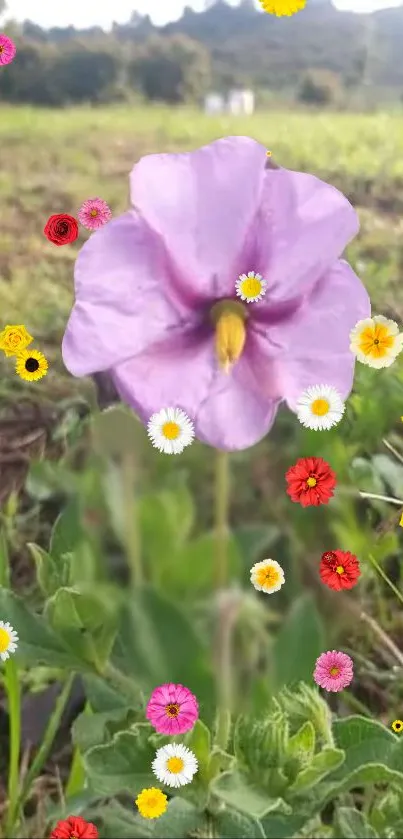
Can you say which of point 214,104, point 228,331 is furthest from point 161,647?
point 214,104

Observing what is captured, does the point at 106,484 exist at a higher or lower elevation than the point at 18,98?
lower

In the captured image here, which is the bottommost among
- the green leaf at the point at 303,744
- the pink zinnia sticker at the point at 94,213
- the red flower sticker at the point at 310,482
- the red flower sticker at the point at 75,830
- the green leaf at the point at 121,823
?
the green leaf at the point at 121,823

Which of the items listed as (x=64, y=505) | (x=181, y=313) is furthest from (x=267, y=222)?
(x=64, y=505)

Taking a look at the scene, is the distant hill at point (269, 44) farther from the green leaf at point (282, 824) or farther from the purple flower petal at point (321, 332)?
the green leaf at point (282, 824)

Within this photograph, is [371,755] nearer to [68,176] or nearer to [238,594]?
[238,594]

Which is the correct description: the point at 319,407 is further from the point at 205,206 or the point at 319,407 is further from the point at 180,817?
the point at 180,817

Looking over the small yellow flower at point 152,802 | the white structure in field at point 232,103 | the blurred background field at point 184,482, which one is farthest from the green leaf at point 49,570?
the white structure in field at point 232,103
